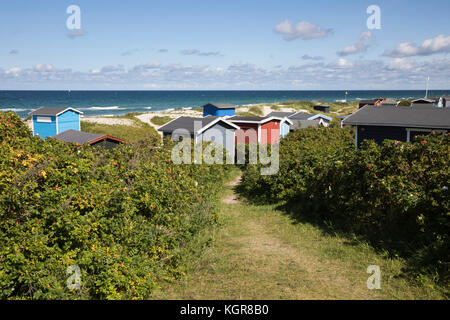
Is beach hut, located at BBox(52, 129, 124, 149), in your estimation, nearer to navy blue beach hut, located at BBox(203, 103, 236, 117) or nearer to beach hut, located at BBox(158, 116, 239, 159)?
beach hut, located at BBox(158, 116, 239, 159)

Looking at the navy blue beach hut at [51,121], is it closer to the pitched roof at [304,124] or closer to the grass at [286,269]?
the pitched roof at [304,124]

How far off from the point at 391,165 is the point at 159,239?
7.52 metres

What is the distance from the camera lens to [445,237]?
9172 mm

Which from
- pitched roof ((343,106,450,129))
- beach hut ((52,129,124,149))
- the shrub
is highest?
pitched roof ((343,106,450,129))

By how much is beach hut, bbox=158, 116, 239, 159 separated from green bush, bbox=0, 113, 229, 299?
15912 mm

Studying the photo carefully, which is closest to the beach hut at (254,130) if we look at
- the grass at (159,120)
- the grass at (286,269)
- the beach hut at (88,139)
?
the beach hut at (88,139)

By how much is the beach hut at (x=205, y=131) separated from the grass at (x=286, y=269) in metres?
14.6

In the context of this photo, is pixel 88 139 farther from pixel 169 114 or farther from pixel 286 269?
pixel 169 114

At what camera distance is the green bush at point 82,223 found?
6969mm

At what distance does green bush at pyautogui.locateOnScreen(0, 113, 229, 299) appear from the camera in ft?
22.9

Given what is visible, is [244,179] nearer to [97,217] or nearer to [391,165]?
[391,165]

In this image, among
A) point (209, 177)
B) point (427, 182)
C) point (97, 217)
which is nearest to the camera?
point (97, 217)

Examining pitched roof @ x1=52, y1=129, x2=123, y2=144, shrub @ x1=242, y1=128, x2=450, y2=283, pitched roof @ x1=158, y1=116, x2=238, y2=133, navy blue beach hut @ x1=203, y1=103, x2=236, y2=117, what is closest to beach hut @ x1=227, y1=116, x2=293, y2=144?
pitched roof @ x1=158, y1=116, x2=238, y2=133
